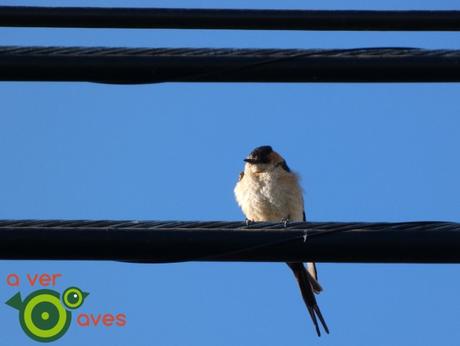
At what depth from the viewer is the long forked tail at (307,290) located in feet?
25.7

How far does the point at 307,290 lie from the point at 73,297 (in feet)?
9.71

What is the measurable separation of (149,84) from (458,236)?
171 centimetres

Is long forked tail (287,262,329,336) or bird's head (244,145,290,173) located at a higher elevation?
bird's head (244,145,290,173)

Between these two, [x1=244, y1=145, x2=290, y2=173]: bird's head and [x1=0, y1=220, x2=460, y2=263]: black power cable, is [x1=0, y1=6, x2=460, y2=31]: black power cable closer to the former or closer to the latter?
[x1=0, y1=220, x2=460, y2=263]: black power cable

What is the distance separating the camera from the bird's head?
10.4 meters

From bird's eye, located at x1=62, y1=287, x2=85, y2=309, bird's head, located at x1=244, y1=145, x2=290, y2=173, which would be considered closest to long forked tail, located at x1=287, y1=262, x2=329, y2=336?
bird's head, located at x1=244, y1=145, x2=290, y2=173

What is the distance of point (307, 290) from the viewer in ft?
29.0

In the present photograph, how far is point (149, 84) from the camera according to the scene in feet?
17.8

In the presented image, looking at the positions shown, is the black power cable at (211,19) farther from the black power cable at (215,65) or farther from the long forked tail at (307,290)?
the long forked tail at (307,290)

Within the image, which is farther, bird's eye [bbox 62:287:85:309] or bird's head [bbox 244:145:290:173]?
bird's head [bbox 244:145:290:173]

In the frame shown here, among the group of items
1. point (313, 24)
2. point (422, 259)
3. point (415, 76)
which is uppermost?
point (313, 24)

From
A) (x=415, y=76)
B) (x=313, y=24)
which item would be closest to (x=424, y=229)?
(x=415, y=76)

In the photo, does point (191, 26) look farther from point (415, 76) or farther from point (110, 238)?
point (110, 238)

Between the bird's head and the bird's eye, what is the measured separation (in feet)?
13.7
